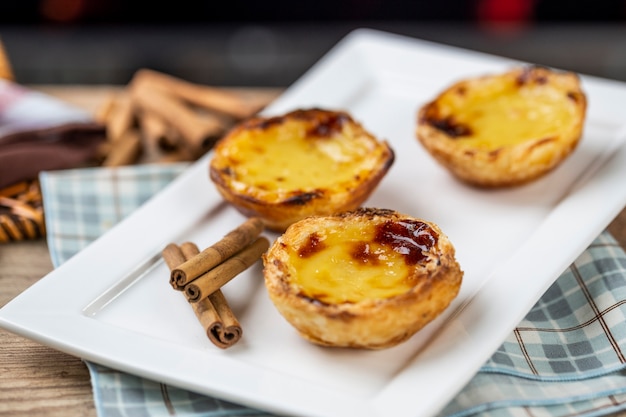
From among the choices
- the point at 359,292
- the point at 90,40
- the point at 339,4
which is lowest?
the point at 90,40

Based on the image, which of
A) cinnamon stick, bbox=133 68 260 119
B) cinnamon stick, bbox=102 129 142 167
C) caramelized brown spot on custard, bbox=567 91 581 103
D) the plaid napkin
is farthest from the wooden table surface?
caramelized brown spot on custard, bbox=567 91 581 103

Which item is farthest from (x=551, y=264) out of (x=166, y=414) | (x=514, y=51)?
(x=514, y=51)

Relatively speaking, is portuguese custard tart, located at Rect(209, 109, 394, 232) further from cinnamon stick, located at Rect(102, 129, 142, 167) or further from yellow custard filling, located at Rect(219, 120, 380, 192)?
cinnamon stick, located at Rect(102, 129, 142, 167)

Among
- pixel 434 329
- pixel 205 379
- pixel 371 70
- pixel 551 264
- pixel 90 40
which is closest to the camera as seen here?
pixel 205 379

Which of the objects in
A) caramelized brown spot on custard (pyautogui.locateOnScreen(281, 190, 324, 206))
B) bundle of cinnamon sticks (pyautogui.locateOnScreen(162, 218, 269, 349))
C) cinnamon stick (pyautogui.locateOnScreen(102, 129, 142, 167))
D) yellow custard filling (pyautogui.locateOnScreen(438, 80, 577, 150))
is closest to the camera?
bundle of cinnamon sticks (pyautogui.locateOnScreen(162, 218, 269, 349))

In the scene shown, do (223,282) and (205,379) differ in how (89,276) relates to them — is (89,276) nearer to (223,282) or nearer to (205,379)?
(223,282)

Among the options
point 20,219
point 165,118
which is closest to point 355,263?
point 20,219
